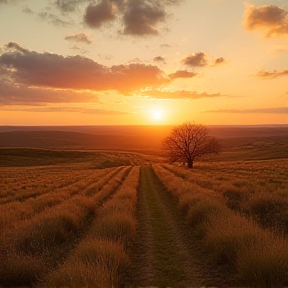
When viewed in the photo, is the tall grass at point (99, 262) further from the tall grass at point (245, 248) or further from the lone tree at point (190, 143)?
the lone tree at point (190, 143)

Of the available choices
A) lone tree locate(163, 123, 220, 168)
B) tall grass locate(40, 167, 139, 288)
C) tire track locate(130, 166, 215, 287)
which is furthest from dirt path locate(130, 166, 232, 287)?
lone tree locate(163, 123, 220, 168)

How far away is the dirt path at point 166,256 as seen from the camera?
7884mm

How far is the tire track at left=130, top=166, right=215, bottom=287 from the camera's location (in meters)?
7.93

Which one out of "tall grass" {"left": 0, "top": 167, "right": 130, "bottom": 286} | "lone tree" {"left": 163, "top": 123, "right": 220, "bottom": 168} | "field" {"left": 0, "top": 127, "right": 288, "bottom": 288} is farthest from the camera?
"lone tree" {"left": 163, "top": 123, "right": 220, "bottom": 168}

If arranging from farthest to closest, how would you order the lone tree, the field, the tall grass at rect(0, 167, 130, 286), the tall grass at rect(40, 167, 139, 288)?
the lone tree < the tall grass at rect(0, 167, 130, 286) < the field < the tall grass at rect(40, 167, 139, 288)

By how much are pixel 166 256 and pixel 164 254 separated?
22cm

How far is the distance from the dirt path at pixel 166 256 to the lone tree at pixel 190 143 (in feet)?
147

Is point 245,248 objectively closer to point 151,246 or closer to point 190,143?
point 151,246

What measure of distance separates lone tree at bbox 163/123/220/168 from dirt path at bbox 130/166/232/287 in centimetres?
4484

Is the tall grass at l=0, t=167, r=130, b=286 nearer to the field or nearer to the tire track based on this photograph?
the field

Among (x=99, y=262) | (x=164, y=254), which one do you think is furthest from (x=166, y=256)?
(x=99, y=262)

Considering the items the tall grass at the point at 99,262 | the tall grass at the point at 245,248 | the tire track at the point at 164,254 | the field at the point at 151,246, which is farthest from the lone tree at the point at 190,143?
the tall grass at the point at 99,262

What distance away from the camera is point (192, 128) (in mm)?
62281

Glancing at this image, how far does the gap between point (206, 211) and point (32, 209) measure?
28.5 feet
